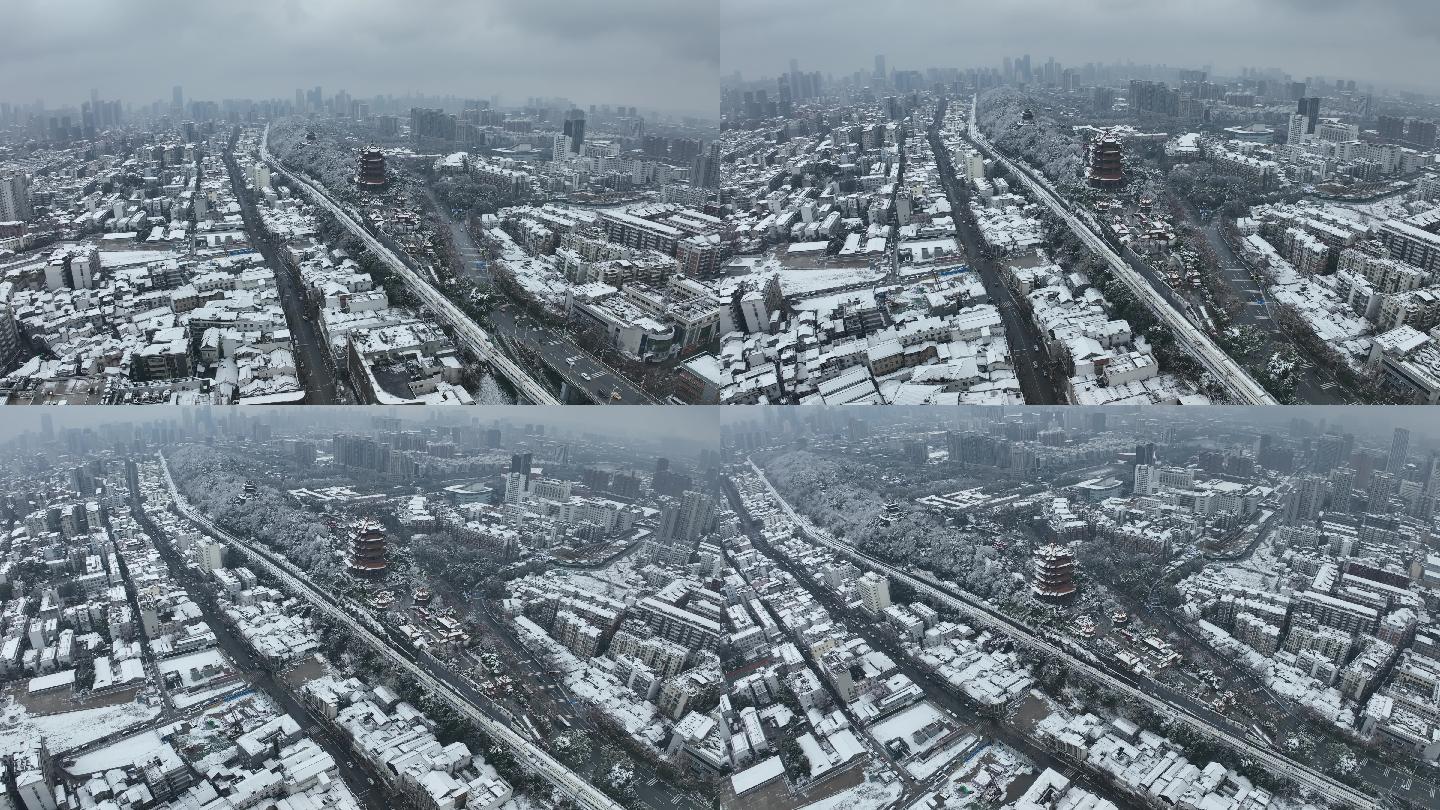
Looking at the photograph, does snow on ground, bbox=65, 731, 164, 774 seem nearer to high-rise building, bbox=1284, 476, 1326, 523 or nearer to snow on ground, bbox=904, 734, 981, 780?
snow on ground, bbox=904, 734, 981, 780

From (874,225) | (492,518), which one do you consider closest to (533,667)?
(492,518)

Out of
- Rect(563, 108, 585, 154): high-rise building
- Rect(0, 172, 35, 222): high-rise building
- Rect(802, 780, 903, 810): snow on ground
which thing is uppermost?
Rect(563, 108, 585, 154): high-rise building

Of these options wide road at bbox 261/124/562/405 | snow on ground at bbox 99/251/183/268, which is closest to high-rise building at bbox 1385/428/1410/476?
wide road at bbox 261/124/562/405

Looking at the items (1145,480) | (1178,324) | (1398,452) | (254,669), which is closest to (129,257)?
(254,669)

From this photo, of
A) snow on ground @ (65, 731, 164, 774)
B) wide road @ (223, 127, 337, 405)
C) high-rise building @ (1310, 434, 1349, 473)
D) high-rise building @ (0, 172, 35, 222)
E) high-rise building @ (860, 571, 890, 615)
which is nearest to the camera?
snow on ground @ (65, 731, 164, 774)

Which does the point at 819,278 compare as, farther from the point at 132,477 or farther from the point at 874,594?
the point at 132,477
